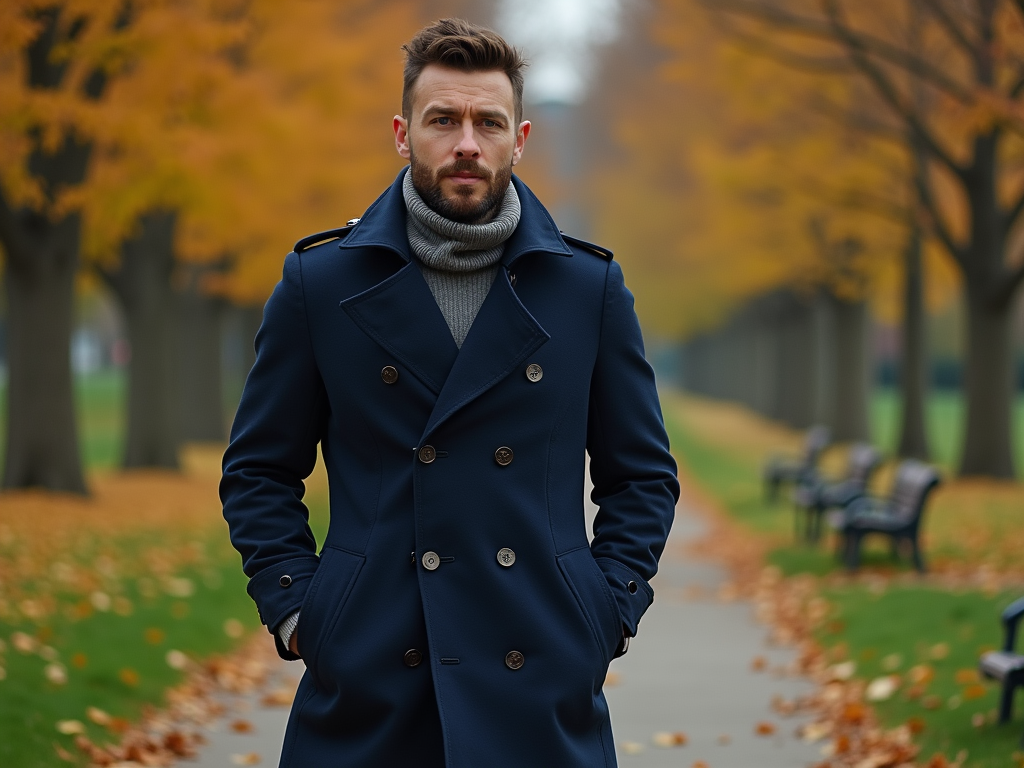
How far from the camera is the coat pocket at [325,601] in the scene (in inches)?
113

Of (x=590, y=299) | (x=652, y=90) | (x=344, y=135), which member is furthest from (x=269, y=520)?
(x=652, y=90)

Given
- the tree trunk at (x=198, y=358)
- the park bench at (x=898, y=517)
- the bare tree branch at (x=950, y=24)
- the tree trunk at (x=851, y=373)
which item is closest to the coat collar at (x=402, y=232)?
the park bench at (x=898, y=517)

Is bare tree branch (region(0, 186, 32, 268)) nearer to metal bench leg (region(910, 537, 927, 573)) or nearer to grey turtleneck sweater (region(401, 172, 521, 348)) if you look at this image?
metal bench leg (region(910, 537, 927, 573))

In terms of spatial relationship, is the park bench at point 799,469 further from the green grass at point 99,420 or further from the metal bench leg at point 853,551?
the green grass at point 99,420

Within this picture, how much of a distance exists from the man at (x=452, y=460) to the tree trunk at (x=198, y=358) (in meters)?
23.5

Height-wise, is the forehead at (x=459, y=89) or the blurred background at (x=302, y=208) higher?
the blurred background at (x=302, y=208)

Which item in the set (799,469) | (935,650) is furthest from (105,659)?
(799,469)

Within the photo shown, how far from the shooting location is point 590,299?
3109 mm

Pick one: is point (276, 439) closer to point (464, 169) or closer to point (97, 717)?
point (464, 169)

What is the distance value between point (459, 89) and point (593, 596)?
1075 millimetres

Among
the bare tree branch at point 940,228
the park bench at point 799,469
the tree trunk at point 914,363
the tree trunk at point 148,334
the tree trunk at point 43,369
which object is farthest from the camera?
the tree trunk at point 914,363

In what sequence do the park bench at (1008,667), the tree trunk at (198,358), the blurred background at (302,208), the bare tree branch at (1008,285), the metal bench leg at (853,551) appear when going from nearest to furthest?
the park bench at (1008,667) → the metal bench leg at (853,551) → the blurred background at (302,208) → the bare tree branch at (1008,285) → the tree trunk at (198,358)

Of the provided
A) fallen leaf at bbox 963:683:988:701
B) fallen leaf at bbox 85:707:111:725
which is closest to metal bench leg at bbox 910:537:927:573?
fallen leaf at bbox 963:683:988:701

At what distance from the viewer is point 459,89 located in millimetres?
3021
